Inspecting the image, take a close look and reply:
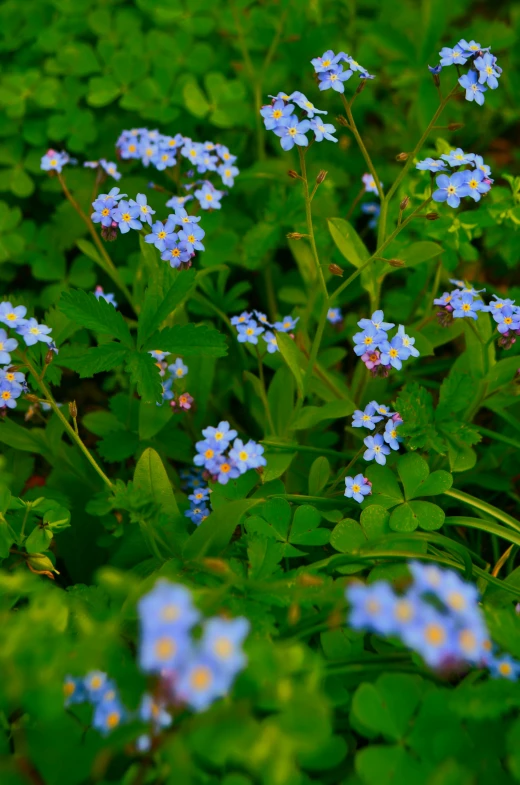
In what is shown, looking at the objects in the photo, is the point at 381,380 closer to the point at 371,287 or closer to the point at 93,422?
the point at 371,287

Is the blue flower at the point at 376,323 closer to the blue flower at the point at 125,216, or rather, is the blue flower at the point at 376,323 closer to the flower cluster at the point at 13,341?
the blue flower at the point at 125,216

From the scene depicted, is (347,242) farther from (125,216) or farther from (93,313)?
(93,313)

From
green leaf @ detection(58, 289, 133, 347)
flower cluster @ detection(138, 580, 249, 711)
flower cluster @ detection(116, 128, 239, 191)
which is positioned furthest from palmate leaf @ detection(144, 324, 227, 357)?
flower cluster @ detection(138, 580, 249, 711)

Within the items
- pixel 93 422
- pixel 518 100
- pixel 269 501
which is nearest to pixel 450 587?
pixel 269 501

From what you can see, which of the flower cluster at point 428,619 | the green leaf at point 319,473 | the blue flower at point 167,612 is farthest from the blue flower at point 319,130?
the blue flower at point 167,612

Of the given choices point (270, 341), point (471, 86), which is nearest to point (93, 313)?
point (270, 341)

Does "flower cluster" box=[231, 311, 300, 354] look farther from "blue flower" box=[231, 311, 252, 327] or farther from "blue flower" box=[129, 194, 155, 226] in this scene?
"blue flower" box=[129, 194, 155, 226]
